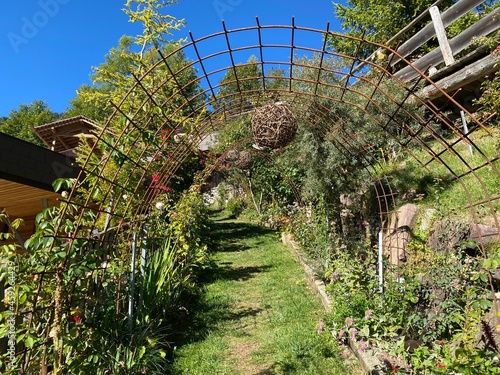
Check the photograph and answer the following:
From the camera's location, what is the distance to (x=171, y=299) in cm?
437

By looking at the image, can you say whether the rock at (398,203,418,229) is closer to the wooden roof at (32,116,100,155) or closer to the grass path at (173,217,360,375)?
the grass path at (173,217,360,375)

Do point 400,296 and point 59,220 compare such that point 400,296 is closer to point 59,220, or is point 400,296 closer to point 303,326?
point 303,326

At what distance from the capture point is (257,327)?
13.8 ft

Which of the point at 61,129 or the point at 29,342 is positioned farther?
the point at 61,129

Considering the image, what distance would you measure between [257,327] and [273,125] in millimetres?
2366

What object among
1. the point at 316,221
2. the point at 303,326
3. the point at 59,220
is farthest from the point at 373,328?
the point at 316,221

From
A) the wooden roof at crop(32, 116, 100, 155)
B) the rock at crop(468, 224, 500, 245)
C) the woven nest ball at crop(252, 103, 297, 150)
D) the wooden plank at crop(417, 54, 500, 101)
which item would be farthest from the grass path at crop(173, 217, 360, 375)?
the wooden roof at crop(32, 116, 100, 155)

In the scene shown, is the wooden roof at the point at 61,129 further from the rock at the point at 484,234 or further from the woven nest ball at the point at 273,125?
the rock at the point at 484,234

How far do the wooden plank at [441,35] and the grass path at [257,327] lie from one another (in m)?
4.66

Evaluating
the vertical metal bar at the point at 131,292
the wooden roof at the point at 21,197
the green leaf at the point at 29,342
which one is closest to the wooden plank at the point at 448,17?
the vertical metal bar at the point at 131,292

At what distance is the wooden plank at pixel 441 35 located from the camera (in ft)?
20.2

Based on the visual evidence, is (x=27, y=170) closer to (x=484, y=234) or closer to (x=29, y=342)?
(x=29, y=342)

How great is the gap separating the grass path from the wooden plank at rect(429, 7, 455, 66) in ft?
15.3

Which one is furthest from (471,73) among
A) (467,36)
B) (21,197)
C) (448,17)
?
(21,197)
